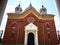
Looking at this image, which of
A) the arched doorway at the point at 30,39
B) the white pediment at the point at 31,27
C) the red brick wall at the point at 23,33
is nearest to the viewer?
the red brick wall at the point at 23,33

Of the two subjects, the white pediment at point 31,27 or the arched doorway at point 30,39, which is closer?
the arched doorway at point 30,39

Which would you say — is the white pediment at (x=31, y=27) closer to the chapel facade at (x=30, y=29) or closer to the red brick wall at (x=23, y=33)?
the chapel facade at (x=30, y=29)

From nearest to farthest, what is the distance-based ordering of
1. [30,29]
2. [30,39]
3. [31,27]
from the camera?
[30,39] < [30,29] < [31,27]

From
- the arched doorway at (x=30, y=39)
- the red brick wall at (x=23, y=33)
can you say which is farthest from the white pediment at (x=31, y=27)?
the arched doorway at (x=30, y=39)

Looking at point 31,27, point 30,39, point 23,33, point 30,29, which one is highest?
point 31,27

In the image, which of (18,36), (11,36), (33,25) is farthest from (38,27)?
(11,36)

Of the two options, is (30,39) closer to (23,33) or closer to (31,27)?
(23,33)

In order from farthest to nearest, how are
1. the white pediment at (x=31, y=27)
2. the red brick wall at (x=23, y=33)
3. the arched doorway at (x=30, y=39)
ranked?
1. the white pediment at (x=31, y=27)
2. the arched doorway at (x=30, y=39)
3. the red brick wall at (x=23, y=33)

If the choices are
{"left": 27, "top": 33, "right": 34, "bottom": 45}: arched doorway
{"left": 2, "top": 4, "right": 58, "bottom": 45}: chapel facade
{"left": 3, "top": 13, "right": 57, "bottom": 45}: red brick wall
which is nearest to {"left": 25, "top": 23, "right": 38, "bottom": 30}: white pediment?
{"left": 2, "top": 4, "right": 58, "bottom": 45}: chapel facade

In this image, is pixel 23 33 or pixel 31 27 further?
pixel 31 27

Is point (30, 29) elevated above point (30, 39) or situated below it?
above

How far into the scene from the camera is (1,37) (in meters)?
19.5

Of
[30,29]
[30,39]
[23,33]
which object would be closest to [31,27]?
[30,29]

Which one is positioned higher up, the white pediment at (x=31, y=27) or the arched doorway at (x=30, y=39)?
the white pediment at (x=31, y=27)
